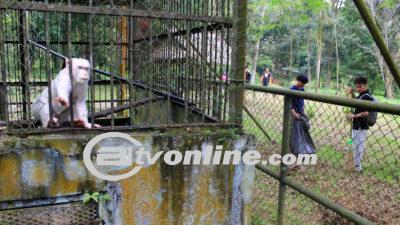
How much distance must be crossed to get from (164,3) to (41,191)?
312 cm

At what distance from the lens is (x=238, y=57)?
143 inches

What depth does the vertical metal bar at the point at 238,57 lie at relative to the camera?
→ 3564 millimetres

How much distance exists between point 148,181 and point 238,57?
4.46 ft

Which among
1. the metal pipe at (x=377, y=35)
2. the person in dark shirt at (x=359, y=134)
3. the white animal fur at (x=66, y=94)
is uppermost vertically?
the metal pipe at (x=377, y=35)

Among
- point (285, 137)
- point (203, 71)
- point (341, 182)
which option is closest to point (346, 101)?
point (285, 137)

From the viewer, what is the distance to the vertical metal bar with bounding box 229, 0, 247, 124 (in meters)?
3.56

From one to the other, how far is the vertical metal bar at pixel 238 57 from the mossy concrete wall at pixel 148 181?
8.2 inches

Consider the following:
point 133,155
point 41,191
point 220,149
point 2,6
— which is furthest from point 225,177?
point 2,6

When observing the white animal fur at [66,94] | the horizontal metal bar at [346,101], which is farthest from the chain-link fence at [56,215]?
the horizontal metal bar at [346,101]

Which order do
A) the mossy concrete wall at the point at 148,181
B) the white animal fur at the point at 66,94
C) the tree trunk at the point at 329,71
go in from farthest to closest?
the tree trunk at the point at 329,71 → the white animal fur at the point at 66,94 → the mossy concrete wall at the point at 148,181

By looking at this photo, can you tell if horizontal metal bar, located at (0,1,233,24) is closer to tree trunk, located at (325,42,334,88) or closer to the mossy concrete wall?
the mossy concrete wall

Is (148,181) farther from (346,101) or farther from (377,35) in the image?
(377,35)

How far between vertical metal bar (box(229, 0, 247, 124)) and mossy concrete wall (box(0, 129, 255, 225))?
8.2 inches

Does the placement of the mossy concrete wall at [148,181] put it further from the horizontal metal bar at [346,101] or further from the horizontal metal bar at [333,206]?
the horizontal metal bar at [346,101]
